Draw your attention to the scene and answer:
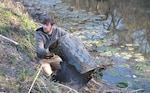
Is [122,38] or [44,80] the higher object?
[44,80]

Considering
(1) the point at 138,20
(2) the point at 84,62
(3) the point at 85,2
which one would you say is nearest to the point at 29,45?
(2) the point at 84,62

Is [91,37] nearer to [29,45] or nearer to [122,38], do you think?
[122,38]

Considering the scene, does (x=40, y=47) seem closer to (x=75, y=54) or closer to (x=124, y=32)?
(x=75, y=54)

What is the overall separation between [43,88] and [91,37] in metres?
5.42

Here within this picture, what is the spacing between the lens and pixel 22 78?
Result: 4.15m

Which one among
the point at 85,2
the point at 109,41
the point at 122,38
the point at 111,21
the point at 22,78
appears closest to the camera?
the point at 22,78

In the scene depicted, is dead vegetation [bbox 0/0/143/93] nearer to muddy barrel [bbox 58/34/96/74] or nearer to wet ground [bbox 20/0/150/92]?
muddy barrel [bbox 58/34/96/74]

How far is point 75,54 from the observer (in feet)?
15.8

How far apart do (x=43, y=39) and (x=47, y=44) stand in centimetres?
13

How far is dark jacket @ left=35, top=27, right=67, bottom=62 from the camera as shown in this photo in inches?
184

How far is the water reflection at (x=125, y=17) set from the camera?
10158 millimetres

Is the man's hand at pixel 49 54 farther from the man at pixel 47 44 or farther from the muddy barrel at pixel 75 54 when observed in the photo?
the muddy barrel at pixel 75 54

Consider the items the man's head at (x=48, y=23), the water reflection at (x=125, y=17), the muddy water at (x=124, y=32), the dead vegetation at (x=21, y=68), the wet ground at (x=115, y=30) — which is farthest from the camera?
the water reflection at (x=125, y=17)

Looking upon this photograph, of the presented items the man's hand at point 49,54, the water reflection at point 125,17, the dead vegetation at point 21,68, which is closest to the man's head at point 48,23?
the man's hand at point 49,54
